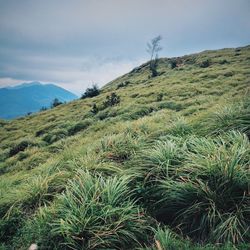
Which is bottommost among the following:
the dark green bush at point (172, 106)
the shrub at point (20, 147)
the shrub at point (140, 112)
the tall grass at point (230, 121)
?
the shrub at point (20, 147)

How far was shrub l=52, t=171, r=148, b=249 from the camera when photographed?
3965 mm

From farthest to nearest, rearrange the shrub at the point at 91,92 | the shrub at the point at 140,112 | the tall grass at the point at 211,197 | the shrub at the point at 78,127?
the shrub at the point at 91,92, the shrub at the point at 78,127, the shrub at the point at 140,112, the tall grass at the point at 211,197

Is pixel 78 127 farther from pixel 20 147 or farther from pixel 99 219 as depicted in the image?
pixel 99 219

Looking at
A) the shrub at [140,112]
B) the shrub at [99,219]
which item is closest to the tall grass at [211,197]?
the shrub at [99,219]

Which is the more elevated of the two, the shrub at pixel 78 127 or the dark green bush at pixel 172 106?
the dark green bush at pixel 172 106

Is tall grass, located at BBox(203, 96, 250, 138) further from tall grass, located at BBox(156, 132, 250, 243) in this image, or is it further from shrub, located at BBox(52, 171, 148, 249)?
shrub, located at BBox(52, 171, 148, 249)

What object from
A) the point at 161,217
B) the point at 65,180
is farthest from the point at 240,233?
the point at 65,180

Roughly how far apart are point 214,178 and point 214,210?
61 centimetres

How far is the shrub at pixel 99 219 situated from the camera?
3.96 m

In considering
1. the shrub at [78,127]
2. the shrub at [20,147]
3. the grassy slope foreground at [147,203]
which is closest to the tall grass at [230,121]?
the grassy slope foreground at [147,203]

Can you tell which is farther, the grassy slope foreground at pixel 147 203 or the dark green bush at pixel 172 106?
the dark green bush at pixel 172 106

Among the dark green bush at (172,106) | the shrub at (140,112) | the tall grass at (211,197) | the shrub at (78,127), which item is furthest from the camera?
the shrub at (78,127)

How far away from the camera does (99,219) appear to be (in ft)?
14.0

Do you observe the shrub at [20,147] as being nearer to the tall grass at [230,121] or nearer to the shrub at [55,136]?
the shrub at [55,136]
